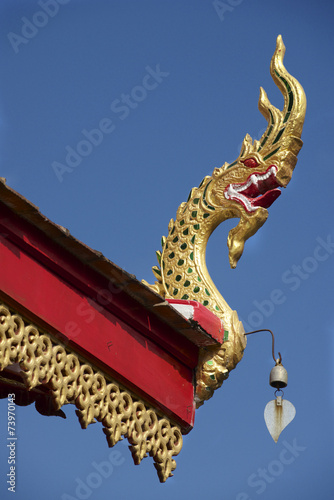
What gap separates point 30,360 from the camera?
20.2 feet

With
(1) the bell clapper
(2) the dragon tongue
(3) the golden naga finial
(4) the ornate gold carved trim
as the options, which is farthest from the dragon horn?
(4) the ornate gold carved trim

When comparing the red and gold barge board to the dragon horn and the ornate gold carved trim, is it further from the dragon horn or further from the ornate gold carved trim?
the dragon horn

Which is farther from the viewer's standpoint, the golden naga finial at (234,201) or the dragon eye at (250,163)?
the dragon eye at (250,163)

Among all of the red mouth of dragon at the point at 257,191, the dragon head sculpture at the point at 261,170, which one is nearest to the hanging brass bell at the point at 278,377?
the dragon head sculpture at the point at 261,170

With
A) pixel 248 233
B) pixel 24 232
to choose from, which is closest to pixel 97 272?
pixel 24 232

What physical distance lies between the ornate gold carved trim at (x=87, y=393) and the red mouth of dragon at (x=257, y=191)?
1654mm

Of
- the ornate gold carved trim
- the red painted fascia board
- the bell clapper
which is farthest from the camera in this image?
the bell clapper

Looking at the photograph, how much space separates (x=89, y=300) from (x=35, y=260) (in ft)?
1.75

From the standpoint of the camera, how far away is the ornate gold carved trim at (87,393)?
20.0ft

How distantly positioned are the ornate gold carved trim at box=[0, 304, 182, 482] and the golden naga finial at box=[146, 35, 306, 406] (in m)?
0.98

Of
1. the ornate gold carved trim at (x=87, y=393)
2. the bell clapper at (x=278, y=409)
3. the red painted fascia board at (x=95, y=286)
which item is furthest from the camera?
the bell clapper at (x=278, y=409)

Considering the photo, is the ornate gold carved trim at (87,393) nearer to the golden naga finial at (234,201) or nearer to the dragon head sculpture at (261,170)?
the golden naga finial at (234,201)

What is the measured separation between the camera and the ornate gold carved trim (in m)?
6.11

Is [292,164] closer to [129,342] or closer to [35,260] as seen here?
[129,342]
